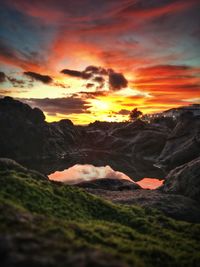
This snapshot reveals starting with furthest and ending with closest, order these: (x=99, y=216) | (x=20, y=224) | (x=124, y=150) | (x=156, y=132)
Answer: (x=124, y=150), (x=156, y=132), (x=99, y=216), (x=20, y=224)

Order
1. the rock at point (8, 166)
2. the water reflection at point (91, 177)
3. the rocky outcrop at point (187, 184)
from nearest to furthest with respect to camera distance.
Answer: the rock at point (8, 166), the rocky outcrop at point (187, 184), the water reflection at point (91, 177)

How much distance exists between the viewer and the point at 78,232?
802 inches

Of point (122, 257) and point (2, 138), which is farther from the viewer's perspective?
point (2, 138)

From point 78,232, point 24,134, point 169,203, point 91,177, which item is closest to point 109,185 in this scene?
point 169,203

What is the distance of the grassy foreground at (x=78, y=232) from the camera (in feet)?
45.1

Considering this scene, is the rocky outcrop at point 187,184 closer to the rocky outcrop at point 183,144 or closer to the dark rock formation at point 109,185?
the dark rock formation at point 109,185

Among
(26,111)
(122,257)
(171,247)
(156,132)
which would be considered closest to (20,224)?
(122,257)

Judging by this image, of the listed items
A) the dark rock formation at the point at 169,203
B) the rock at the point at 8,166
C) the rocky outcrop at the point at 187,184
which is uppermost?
the rock at the point at 8,166

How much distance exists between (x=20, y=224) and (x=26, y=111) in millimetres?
178678

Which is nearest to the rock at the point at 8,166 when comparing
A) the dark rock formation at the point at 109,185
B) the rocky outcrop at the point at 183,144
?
the dark rock formation at the point at 109,185

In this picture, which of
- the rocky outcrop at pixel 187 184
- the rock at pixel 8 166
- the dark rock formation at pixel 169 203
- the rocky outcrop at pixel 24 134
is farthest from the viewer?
the rocky outcrop at pixel 24 134

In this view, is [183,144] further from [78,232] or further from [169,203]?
[78,232]

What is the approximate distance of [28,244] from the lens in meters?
14.5

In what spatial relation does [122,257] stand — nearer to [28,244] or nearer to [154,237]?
[28,244]
